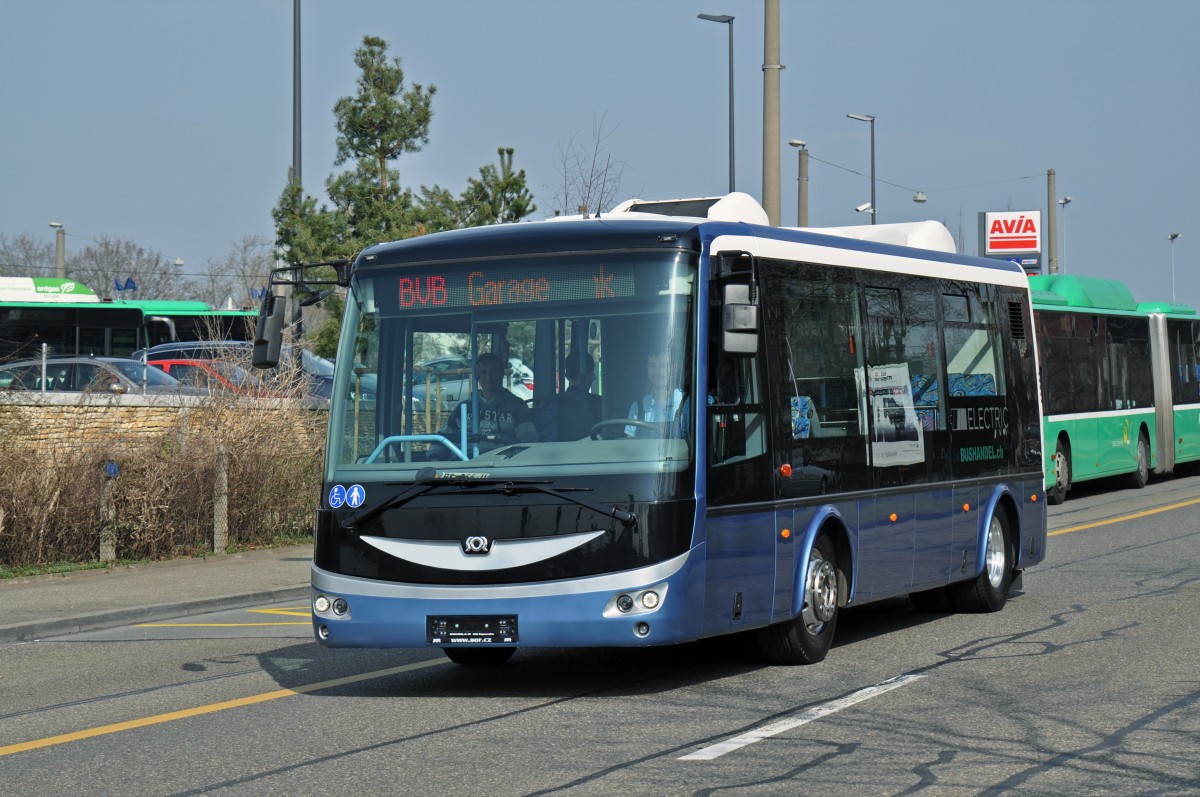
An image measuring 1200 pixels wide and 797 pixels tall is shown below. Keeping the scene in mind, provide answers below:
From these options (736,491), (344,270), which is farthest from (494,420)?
(344,270)

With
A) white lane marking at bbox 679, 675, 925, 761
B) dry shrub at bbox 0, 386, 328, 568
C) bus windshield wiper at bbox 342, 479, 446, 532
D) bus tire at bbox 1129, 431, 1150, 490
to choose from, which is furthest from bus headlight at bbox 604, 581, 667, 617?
bus tire at bbox 1129, 431, 1150, 490

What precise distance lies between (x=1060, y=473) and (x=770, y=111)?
920 cm

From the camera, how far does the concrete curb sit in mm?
13430

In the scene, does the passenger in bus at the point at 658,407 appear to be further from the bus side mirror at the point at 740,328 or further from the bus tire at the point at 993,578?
the bus tire at the point at 993,578

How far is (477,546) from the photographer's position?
30.0 feet

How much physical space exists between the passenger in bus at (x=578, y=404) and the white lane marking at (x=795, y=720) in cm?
191

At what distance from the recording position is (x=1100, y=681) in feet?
31.3

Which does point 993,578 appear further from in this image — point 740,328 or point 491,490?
point 491,490

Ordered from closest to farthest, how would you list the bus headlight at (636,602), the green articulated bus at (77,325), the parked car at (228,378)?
the bus headlight at (636,602) < the parked car at (228,378) < the green articulated bus at (77,325)

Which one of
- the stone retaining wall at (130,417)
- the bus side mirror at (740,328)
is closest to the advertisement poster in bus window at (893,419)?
the bus side mirror at (740,328)

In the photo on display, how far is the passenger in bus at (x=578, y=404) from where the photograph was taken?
9289mm

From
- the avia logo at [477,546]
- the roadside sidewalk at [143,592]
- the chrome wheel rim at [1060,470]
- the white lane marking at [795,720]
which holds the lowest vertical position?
the white lane marking at [795,720]

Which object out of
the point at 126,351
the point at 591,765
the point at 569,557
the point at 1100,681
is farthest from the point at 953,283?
the point at 126,351

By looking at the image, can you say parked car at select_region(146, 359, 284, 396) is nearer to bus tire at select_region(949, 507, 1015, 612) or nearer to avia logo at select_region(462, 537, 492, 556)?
bus tire at select_region(949, 507, 1015, 612)
